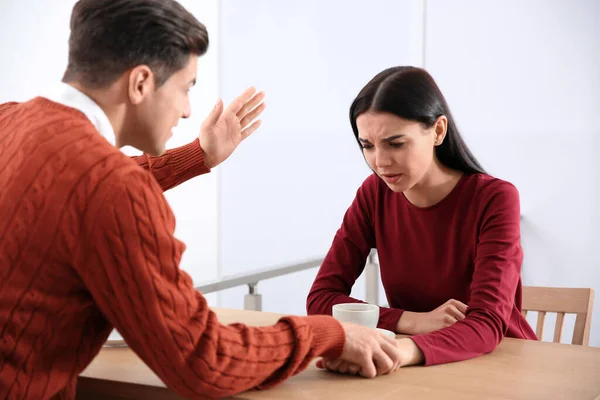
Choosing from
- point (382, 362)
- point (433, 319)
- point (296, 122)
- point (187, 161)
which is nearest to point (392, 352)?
point (382, 362)

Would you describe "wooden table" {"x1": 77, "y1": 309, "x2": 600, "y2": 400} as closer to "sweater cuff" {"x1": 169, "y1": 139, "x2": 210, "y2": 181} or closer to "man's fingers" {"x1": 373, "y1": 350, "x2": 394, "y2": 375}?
"man's fingers" {"x1": 373, "y1": 350, "x2": 394, "y2": 375}

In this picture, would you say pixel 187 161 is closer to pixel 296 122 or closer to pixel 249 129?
pixel 249 129

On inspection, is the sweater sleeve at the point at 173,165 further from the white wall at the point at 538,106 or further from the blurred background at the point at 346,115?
the white wall at the point at 538,106

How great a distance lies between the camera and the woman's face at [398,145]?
1.91m

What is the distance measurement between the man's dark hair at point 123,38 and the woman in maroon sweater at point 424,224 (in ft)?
2.47

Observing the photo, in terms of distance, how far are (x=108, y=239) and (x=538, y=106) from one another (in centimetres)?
358

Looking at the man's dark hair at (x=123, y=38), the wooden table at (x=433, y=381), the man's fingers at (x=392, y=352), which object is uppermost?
the man's dark hair at (x=123, y=38)

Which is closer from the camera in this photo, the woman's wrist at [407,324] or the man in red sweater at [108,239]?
the man in red sweater at [108,239]

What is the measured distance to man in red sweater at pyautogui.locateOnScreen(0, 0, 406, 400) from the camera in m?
1.14

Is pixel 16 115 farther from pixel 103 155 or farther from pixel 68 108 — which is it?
pixel 103 155

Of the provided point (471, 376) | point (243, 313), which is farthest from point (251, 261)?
point (471, 376)

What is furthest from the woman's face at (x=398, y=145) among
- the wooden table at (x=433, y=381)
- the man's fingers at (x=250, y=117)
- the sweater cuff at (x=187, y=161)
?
the wooden table at (x=433, y=381)

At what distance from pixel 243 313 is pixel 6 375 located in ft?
2.87

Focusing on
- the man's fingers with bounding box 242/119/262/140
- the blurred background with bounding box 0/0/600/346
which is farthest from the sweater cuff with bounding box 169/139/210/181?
the blurred background with bounding box 0/0/600/346
